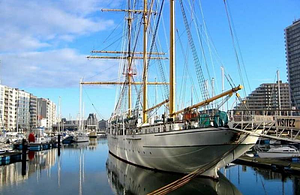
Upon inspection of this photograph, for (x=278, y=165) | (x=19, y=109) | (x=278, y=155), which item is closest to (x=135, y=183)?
(x=278, y=165)

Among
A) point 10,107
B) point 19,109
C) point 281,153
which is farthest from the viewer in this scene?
point 19,109

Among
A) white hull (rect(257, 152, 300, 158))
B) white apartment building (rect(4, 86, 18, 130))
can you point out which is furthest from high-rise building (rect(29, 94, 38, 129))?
white hull (rect(257, 152, 300, 158))

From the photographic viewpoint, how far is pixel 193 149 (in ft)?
69.0

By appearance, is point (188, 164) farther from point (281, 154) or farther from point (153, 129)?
point (281, 154)

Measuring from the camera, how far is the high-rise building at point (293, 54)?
5471 inches

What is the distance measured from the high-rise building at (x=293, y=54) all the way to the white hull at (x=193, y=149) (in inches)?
4983

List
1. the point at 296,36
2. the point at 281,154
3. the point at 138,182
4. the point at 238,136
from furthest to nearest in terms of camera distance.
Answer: the point at 296,36 < the point at 281,154 < the point at 138,182 < the point at 238,136

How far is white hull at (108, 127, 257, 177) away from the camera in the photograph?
65.9ft

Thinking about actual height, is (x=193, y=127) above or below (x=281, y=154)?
above

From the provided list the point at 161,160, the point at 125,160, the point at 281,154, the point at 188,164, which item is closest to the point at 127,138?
the point at 125,160

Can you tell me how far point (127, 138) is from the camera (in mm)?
31750

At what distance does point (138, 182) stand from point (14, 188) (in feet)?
30.4

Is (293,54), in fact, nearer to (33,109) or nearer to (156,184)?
(33,109)

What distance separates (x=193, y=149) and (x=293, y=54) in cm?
14341
